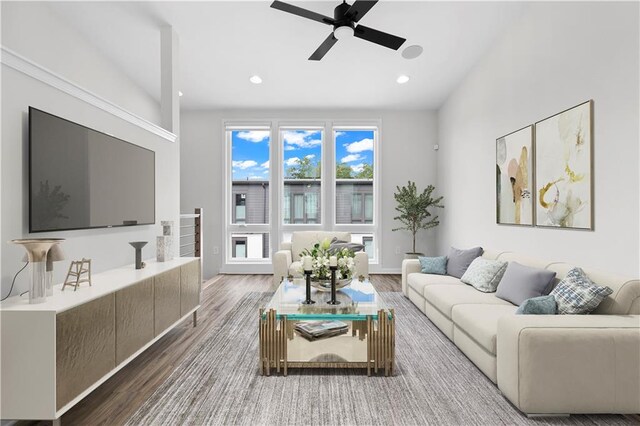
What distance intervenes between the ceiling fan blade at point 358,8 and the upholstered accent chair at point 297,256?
2.88 m

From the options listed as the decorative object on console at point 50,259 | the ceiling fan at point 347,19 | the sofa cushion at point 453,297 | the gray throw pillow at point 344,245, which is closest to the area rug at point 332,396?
the sofa cushion at point 453,297

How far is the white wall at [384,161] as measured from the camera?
5.94m

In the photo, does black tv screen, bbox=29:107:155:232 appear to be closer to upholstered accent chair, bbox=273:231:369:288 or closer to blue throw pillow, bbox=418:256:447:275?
upholstered accent chair, bbox=273:231:369:288

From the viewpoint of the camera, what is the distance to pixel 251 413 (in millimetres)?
1863

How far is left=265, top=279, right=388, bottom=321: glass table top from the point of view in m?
2.27

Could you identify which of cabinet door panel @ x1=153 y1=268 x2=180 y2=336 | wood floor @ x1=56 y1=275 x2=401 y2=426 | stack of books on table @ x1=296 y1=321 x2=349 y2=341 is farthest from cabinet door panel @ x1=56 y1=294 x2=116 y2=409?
stack of books on table @ x1=296 y1=321 x2=349 y2=341

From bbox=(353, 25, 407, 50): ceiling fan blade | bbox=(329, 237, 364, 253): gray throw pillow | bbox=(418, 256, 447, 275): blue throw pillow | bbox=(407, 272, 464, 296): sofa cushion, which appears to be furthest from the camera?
bbox=(329, 237, 364, 253): gray throw pillow

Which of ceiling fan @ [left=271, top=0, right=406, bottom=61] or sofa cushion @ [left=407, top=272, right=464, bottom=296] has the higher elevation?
ceiling fan @ [left=271, top=0, right=406, bottom=61]

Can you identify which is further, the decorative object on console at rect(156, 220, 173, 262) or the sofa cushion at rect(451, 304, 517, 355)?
the decorative object on console at rect(156, 220, 173, 262)

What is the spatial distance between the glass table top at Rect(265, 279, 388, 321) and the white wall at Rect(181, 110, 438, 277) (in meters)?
2.89

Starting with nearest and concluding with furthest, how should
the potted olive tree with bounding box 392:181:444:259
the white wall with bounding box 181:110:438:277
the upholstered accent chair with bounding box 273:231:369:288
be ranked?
the upholstered accent chair with bounding box 273:231:369:288 < the potted olive tree with bounding box 392:181:444:259 < the white wall with bounding box 181:110:438:277

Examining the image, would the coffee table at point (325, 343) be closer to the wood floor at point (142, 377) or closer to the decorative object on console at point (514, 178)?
the wood floor at point (142, 377)

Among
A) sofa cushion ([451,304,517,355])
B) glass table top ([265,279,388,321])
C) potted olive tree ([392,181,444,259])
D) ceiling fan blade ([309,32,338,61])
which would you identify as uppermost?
ceiling fan blade ([309,32,338,61])

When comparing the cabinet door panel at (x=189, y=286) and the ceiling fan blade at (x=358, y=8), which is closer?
the ceiling fan blade at (x=358, y=8)
